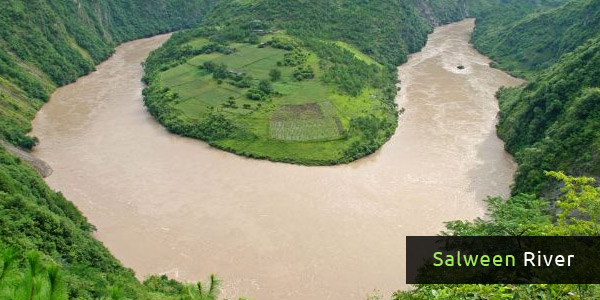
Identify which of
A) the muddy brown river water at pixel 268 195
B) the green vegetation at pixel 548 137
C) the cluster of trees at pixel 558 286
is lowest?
the muddy brown river water at pixel 268 195

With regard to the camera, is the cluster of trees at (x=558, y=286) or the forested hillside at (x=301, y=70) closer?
the cluster of trees at (x=558, y=286)

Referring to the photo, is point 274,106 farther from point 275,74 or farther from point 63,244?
point 63,244

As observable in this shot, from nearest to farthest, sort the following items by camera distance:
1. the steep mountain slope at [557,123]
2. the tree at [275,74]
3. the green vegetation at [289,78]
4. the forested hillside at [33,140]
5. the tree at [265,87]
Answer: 1. the forested hillside at [33,140]
2. the steep mountain slope at [557,123]
3. the green vegetation at [289,78]
4. the tree at [265,87]
5. the tree at [275,74]

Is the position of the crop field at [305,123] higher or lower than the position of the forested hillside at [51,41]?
lower

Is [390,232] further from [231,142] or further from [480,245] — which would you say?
[231,142]

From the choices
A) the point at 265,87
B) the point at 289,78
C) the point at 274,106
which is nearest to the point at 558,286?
the point at 274,106

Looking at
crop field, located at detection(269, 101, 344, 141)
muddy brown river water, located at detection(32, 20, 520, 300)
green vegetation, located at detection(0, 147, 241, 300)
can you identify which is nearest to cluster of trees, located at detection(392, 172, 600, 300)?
green vegetation, located at detection(0, 147, 241, 300)

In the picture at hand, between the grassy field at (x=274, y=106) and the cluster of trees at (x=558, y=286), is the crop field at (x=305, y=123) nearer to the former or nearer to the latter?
the grassy field at (x=274, y=106)

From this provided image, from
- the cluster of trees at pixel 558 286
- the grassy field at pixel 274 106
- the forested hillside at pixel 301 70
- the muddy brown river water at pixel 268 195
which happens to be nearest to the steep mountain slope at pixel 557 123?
the forested hillside at pixel 301 70

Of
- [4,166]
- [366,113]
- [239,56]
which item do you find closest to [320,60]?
[239,56]
